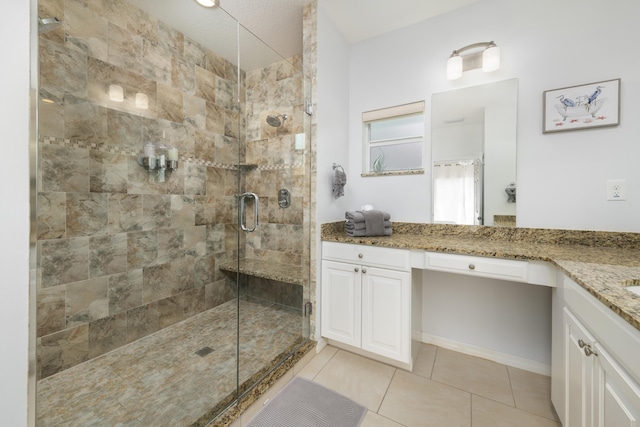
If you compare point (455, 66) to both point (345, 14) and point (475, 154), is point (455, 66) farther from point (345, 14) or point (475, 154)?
point (345, 14)

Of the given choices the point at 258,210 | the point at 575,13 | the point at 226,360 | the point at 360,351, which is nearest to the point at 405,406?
the point at 360,351

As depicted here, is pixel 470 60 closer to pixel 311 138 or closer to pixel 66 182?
pixel 311 138

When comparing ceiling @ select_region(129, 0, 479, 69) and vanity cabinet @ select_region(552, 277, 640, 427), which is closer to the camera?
vanity cabinet @ select_region(552, 277, 640, 427)

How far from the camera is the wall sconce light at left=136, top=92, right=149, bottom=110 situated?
6.03 feet

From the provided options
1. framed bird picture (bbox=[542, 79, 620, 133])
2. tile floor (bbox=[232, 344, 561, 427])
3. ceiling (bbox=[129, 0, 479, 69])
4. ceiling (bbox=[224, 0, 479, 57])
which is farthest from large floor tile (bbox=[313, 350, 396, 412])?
ceiling (bbox=[224, 0, 479, 57])

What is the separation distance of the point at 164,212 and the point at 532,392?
110 inches

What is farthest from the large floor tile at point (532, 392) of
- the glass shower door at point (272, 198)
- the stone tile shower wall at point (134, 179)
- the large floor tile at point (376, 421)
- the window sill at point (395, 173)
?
the stone tile shower wall at point (134, 179)

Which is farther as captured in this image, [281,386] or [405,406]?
[281,386]

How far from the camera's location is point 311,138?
194 centimetres

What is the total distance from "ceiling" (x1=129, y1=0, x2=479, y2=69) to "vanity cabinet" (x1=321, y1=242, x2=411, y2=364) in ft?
5.90

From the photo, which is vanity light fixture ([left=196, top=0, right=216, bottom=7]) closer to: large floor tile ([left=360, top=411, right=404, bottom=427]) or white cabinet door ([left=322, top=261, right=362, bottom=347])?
white cabinet door ([left=322, top=261, right=362, bottom=347])

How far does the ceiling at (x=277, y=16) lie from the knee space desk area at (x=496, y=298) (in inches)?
65.6

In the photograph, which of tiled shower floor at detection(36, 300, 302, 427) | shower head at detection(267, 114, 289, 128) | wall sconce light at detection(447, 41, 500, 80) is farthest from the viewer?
shower head at detection(267, 114, 289, 128)

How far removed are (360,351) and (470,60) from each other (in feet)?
7.59
